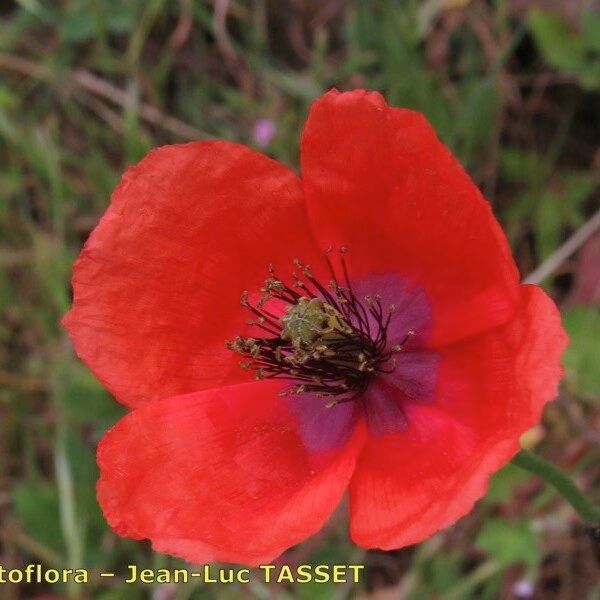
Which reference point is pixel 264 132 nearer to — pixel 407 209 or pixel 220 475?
pixel 407 209

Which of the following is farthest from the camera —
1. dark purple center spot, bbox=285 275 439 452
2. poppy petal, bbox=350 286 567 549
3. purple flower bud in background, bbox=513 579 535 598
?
purple flower bud in background, bbox=513 579 535 598

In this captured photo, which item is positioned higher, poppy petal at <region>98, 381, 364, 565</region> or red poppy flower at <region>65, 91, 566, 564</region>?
red poppy flower at <region>65, 91, 566, 564</region>

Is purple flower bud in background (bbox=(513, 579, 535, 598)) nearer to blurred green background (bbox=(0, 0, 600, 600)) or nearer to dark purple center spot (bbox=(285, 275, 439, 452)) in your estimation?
blurred green background (bbox=(0, 0, 600, 600))

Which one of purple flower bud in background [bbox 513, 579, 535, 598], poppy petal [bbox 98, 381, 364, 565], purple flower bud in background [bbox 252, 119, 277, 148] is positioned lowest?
purple flower bud in background [bbox 513, 579, 535, 598]

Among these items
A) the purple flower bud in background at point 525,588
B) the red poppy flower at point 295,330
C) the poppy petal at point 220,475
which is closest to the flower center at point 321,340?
the red poppy flower at point 295,330

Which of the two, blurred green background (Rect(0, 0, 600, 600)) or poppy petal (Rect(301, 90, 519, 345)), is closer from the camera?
poppy petal (Rect(301, 90, 519, 345))

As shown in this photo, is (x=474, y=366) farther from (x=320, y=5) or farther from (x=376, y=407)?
(x=320, y=5)

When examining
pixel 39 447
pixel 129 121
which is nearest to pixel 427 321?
pixel 129 121

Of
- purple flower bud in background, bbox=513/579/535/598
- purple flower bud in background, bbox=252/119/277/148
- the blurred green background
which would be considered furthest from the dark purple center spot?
purple flower bud in background, bbox=252/119/277/148

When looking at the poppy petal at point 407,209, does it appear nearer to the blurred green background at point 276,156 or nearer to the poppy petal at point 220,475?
the poppy petal at point 220,475
